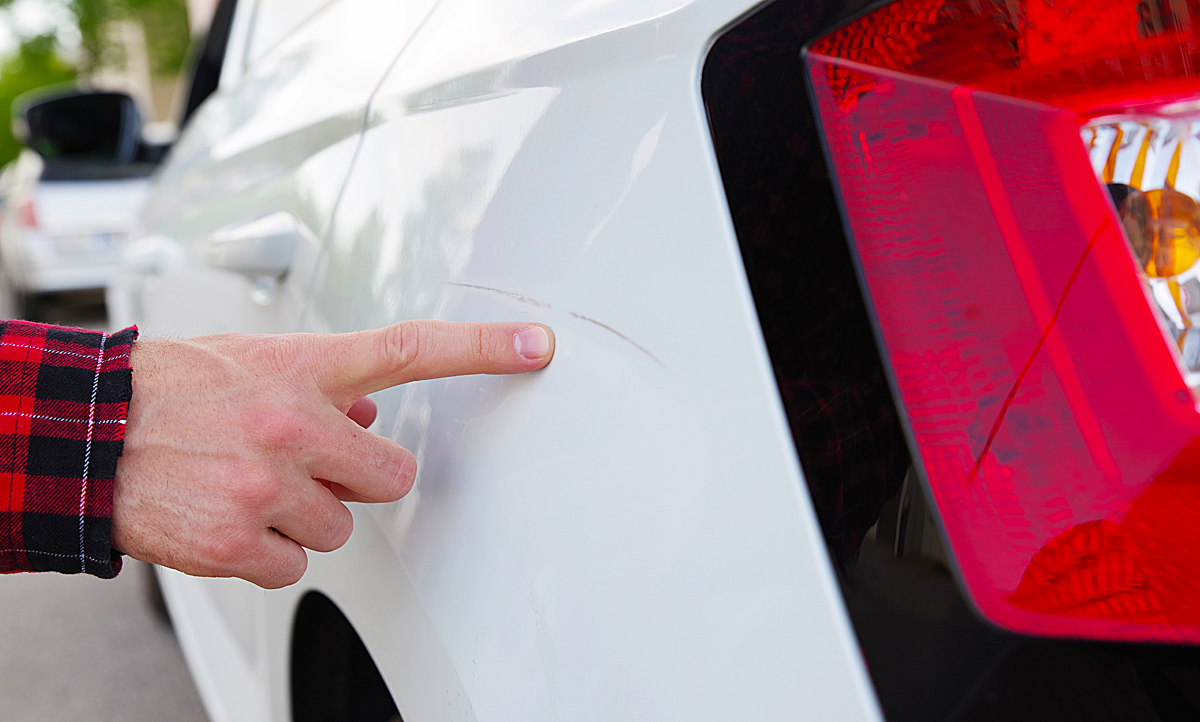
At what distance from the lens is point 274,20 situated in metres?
2.21

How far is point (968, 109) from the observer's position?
58 cm

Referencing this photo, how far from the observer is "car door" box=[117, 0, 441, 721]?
117cm

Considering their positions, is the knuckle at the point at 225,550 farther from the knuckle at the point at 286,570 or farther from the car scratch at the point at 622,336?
the car scratch at the point at 622,336

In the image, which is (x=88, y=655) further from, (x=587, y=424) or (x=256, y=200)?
(x=587, y=424)

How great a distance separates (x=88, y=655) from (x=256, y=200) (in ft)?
7.44

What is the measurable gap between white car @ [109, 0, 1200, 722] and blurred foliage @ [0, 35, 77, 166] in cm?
2550

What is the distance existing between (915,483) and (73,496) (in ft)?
2.44

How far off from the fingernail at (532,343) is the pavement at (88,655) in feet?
7.65

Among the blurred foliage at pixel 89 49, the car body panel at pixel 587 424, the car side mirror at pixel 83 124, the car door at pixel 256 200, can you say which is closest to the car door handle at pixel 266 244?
the car door at pixel 256 200

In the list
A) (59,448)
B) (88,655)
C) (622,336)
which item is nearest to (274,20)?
(59,448)

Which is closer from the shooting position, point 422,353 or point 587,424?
point 587,424

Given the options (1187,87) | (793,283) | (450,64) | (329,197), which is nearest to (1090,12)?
(1187,87)

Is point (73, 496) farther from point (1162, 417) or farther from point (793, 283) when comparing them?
point (1162, 417)

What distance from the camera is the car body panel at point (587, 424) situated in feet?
1.85
